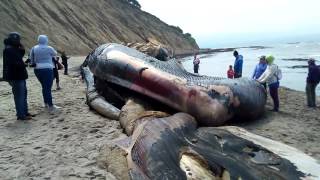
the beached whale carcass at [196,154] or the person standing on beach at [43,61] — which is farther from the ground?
the person standing on beach at [43,61]

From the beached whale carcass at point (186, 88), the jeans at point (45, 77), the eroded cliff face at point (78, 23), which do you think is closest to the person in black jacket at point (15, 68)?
the jeans at point (45, 77)

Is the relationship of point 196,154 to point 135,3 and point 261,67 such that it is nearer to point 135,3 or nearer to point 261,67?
point 261,67

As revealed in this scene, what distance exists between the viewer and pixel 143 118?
710 centimetres

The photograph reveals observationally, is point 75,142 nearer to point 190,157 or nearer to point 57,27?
point 190,157

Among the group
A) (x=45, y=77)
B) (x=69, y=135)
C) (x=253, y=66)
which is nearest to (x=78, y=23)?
(x=253, y=66)

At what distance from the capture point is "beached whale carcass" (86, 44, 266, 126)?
8016mm

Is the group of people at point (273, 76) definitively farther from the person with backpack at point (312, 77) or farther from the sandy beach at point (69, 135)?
the sandy beach at point (69, 135)

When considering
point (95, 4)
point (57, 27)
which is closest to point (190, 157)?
point (57, 27)

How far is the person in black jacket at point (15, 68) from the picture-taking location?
7746mm

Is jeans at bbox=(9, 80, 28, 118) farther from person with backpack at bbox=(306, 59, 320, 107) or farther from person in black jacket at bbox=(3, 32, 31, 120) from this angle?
person with backpack at bbox=(306, 59, 320, 107)

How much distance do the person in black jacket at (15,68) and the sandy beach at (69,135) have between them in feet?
1.60

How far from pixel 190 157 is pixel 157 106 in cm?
340

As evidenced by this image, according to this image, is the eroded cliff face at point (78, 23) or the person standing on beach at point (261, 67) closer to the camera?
the person standing on beach at point (261, 67)

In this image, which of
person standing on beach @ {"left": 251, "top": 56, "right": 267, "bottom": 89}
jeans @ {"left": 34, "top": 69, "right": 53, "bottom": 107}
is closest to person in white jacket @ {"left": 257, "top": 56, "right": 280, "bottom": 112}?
person standing on beach @ {"left": 251, "top": 56, "right": 267, "bottom": 89}
